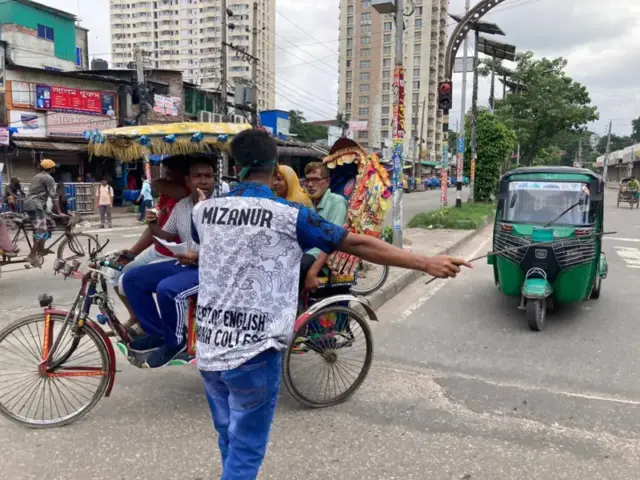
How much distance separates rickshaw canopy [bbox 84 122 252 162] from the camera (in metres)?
4.82

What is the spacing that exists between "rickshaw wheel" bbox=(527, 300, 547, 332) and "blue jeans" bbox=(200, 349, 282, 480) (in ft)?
13.7

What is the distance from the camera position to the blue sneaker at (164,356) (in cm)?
368

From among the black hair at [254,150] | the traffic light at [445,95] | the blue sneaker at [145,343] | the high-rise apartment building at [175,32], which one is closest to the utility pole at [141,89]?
the traffic light at [445,95]

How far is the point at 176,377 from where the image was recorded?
171 inches

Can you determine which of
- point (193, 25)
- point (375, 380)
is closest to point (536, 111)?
point (375, 380)

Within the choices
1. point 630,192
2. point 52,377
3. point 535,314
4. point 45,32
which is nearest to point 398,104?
point 535,314

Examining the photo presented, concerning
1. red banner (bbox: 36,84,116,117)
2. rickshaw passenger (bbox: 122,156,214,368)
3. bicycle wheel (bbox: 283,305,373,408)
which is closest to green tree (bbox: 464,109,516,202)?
red banner (bbox: 36,84,116,117)

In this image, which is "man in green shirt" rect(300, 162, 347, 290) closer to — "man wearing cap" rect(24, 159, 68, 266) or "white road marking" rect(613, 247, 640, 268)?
"man wearing cap" rect(24, 159, 68, 266)

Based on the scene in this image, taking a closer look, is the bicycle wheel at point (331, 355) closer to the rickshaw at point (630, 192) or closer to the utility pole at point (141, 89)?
the utility pole at point (141, 89)

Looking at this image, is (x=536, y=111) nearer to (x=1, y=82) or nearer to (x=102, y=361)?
(x=1, y=82)

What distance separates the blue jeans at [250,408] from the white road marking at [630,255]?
31.6 ft

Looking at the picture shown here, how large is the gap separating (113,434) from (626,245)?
12.7m

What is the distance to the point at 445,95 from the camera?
12945 mm

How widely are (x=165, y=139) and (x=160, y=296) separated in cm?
193
